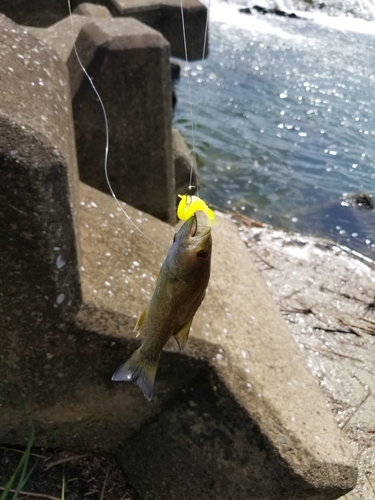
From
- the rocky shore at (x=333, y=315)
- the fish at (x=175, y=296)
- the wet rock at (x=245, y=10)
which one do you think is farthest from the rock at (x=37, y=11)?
the wet rock at (x=245, y=10)

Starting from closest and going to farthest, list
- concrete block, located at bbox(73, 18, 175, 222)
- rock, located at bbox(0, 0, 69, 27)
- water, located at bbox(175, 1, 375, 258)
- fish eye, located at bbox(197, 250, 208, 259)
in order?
fish eye, located at bbox(197, 250, 208, 259) < concrete block, located at bbox(73, 18, 175, 222) < rock, located at bbox(0, 0, 69, 27) < water, located at bbox(175, 1, 375, 258)

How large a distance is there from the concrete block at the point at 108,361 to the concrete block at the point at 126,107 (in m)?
0.58

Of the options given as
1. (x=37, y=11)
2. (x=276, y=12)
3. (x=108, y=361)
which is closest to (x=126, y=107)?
(x=108, y=361)

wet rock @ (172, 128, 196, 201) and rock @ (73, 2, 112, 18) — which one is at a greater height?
rock @ (73, 2, 112, 18)

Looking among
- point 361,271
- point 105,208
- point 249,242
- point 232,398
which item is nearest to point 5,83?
point 105,208

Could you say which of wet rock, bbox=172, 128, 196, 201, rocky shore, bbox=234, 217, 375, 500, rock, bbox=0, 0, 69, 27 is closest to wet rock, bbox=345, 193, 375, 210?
rocky shore, bbox=234, 217, 375, 500

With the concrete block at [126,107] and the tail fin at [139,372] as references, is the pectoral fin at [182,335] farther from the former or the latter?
the concrete block at [126,107]

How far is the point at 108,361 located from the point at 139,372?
1.61 feet

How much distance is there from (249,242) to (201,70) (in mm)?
6602

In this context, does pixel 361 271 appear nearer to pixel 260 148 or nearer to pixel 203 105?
pixel 260 148

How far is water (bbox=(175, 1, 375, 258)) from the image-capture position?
6.57 meters

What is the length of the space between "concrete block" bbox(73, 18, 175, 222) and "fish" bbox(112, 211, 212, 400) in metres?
1.59

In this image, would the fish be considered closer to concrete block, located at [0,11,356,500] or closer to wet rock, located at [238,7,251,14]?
concrete block, located at [0,11,356,500]

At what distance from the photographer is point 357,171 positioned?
7789 mm
